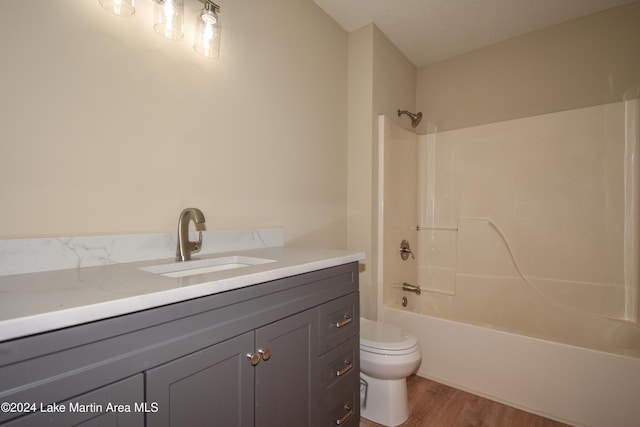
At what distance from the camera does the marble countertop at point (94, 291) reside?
51 cm

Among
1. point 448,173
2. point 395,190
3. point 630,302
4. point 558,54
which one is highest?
point 558,54

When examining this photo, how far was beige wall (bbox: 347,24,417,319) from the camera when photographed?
214 centimetres

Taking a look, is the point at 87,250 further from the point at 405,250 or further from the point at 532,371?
the point at 532,371

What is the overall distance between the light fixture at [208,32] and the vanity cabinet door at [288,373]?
1169 millimetres

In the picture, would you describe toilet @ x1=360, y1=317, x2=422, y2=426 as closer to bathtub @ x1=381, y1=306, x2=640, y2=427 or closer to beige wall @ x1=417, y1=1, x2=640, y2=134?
bathtub @ x1=381, y1=306, x2=640, y2=427

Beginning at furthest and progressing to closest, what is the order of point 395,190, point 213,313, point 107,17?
point 395,190, point 107,17, point 213,313

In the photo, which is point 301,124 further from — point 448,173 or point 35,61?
point 448,173

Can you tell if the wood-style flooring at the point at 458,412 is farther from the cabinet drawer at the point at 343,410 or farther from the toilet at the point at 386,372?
the cabinet drawer at the point at 343,410

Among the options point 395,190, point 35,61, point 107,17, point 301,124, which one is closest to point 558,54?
point 395,190

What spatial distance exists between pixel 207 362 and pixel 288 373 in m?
0.32

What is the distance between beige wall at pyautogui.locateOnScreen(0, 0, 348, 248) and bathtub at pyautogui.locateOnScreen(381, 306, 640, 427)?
1094 mm

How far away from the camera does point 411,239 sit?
8.68 feet

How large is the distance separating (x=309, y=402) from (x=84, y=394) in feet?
2.40

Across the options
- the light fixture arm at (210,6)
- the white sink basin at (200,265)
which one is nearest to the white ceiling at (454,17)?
the light fixture arm at (210,6)
